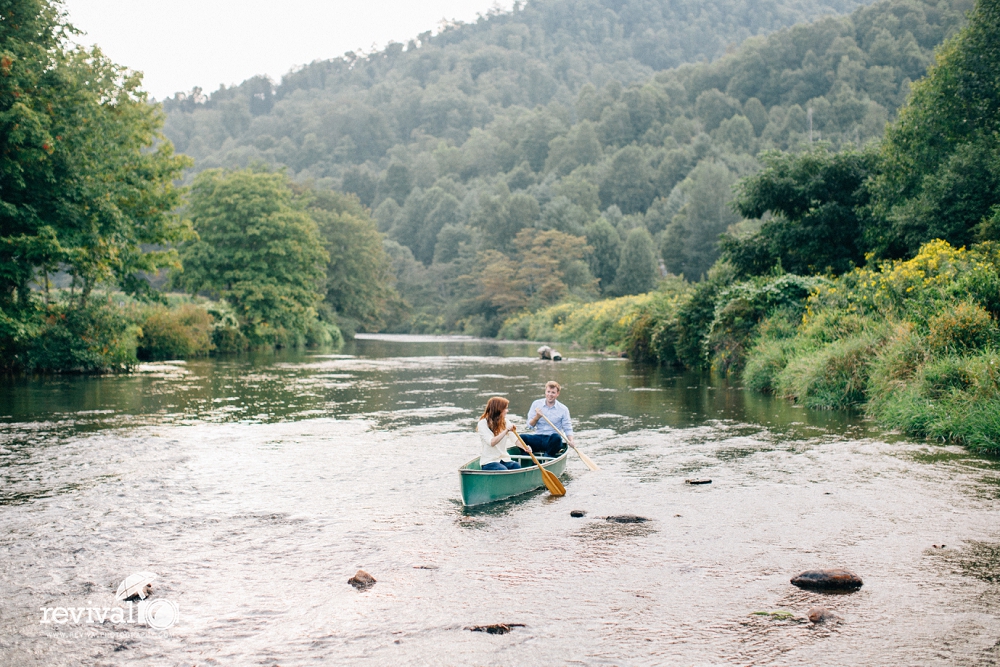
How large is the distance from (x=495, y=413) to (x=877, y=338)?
10.5 meters

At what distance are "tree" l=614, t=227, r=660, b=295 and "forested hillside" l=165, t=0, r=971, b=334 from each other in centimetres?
15

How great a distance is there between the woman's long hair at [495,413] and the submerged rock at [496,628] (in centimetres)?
426

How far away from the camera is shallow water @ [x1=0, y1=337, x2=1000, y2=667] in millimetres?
5578

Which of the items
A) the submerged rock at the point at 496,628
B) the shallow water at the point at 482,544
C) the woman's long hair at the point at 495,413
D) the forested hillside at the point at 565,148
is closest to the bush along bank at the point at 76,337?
the shallow water at the point at 482,544

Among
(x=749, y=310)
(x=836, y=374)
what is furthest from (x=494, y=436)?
(x=749, y=310)

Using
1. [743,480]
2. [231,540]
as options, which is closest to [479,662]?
[231,540]

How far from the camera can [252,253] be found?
4969 cm

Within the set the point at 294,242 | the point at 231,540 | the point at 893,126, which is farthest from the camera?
the point at 294,242

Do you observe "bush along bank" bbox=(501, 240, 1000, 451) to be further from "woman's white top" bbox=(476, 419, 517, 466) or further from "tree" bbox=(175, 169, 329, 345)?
"tree" bbox=(175, 169, 329, 345)

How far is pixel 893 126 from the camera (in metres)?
25.8

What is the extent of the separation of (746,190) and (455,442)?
20176mm

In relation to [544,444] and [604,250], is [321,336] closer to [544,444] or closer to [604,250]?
[604,250]

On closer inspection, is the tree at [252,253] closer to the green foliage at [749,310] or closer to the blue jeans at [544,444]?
the green foliage at [749,310]

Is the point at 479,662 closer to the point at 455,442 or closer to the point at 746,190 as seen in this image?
the point at 455,442
